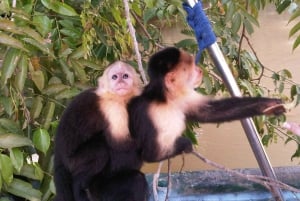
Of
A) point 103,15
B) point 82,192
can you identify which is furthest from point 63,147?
point 103,15

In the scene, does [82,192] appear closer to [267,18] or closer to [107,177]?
[107,177]

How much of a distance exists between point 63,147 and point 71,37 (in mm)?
441

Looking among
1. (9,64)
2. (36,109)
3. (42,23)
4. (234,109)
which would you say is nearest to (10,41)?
(9,64)

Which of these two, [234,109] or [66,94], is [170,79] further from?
[66,94]

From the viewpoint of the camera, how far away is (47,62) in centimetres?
165

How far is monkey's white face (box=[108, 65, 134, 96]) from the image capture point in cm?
123

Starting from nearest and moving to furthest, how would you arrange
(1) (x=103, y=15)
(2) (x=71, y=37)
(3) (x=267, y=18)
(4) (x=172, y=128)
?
(4) (x=172, y=128) < (2) (x=71, y=37) < (1) (x=103, y=15) < (3) (x=267, y=18)

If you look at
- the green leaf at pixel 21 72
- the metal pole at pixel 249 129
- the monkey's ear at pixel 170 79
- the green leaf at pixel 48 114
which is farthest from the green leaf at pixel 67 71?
the metal pole at pixel 249 129

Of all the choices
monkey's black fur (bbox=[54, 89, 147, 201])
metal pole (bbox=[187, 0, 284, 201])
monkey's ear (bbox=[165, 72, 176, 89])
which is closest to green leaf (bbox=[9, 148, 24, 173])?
monkey's black fur (bbox=[54, 89, 147, 201])

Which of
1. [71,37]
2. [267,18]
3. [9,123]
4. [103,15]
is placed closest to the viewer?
[9,123]

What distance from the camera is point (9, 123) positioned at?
1.36 meters

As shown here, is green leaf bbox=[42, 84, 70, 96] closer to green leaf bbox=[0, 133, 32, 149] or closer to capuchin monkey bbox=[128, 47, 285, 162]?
green leaf bbox=[0, 133, 32, 149]

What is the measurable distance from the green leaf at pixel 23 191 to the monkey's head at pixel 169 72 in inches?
18.1

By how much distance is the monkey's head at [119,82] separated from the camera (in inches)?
48.5
